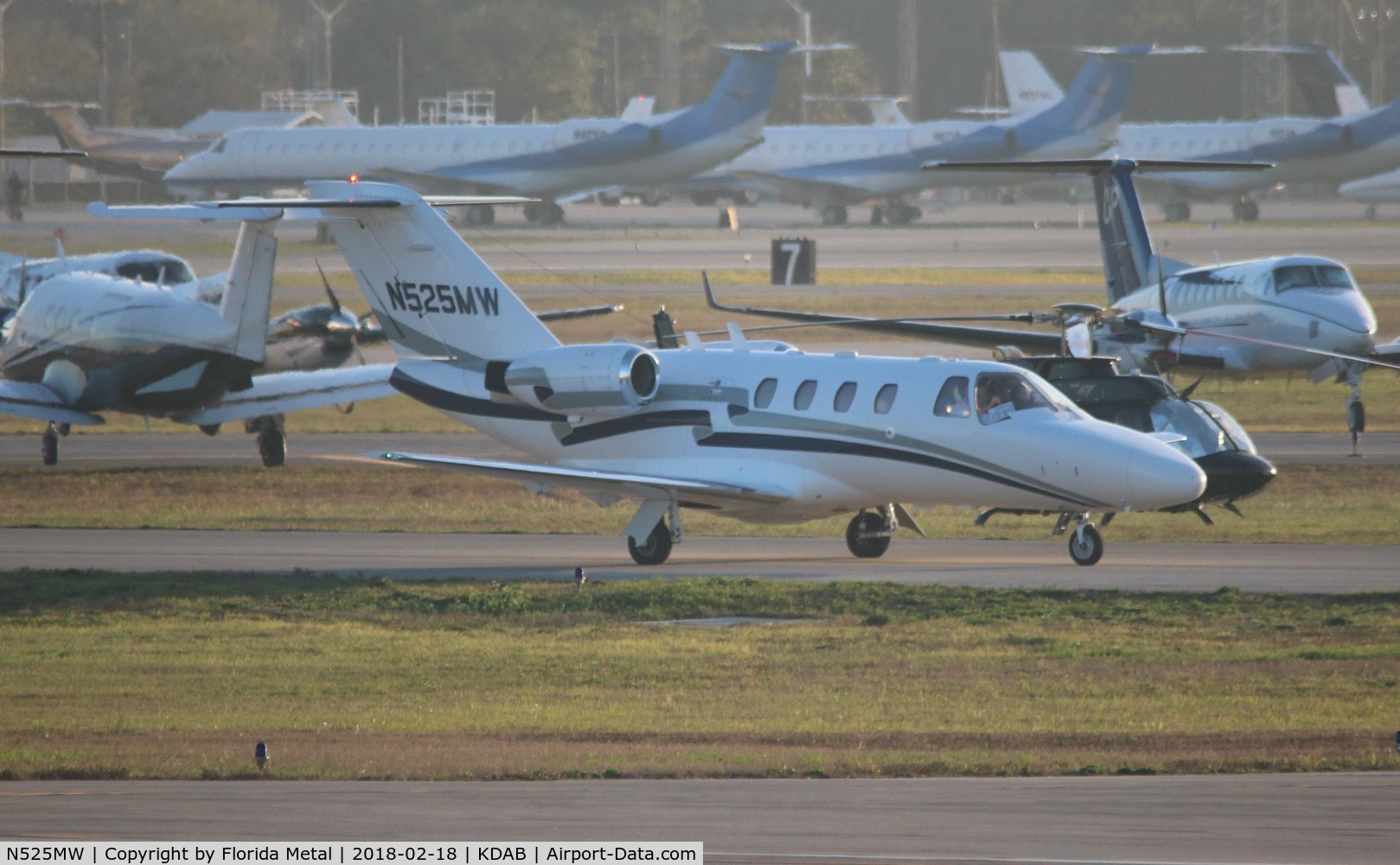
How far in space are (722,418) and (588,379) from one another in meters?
1.59

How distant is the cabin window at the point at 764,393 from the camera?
21688mm

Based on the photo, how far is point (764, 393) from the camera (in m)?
21.8

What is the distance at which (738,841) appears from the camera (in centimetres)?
948

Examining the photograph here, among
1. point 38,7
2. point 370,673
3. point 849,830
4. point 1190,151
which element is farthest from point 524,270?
point 38,7

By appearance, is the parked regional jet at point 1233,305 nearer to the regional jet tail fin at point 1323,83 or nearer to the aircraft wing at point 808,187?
the aircraft wing at point 808,187

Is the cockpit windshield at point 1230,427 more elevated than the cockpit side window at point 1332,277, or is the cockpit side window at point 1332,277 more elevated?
the cockpit side window at point 1332,277

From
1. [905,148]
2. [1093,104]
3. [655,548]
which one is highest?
[1093,104]

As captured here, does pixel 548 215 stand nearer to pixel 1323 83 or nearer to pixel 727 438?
pixel 1323 83

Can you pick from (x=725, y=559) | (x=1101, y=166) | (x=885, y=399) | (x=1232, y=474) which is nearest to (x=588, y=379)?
(x=725, y=559)

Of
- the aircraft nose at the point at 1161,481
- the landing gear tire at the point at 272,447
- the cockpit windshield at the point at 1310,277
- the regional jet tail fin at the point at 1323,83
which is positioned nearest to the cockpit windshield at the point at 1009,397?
the aircraft nose at the point at 1161,481

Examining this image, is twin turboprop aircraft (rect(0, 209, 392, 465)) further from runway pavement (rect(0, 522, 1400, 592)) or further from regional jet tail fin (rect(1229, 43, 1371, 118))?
regional jet tail fin (rect(1229, 43, 1371, 118))

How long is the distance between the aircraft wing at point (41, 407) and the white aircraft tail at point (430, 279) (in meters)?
8.78

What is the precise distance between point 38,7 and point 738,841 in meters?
125

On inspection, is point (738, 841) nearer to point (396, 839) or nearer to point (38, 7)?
point (396, 839)
